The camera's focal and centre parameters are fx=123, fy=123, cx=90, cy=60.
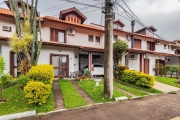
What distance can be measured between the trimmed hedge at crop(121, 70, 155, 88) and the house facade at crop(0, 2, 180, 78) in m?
4.01

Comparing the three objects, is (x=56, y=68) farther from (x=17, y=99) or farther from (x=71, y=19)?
(x=71, y=19)

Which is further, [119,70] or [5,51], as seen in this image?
[119,70]

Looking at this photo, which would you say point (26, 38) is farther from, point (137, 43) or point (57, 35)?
point (137, 43)

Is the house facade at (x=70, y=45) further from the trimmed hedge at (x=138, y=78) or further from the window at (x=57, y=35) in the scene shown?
the trimmed hedge at (x=138, y=78)

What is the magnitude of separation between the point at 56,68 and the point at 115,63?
636 centimetres

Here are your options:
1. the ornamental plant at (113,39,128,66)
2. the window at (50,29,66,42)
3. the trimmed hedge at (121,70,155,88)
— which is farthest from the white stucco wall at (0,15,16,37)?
the trimmed hedge at (121,70,155,88)

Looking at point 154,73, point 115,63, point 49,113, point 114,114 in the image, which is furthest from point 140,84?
point 154,73

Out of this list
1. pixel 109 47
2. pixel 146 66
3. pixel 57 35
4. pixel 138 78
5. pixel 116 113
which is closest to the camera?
pixel 116 113

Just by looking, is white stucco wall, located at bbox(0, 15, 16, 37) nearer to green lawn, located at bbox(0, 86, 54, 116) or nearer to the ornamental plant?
green lawn, located at bbox(0, 86, 54, 116)

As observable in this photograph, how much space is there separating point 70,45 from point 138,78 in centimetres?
725

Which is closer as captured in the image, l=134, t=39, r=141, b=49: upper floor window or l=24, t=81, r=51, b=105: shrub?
l=24, t=81, r=51, b=105: shrub

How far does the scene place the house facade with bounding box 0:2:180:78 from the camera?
38.8 ft

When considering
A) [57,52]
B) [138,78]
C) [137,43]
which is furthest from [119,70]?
[137,43]

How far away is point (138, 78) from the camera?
10.8m
